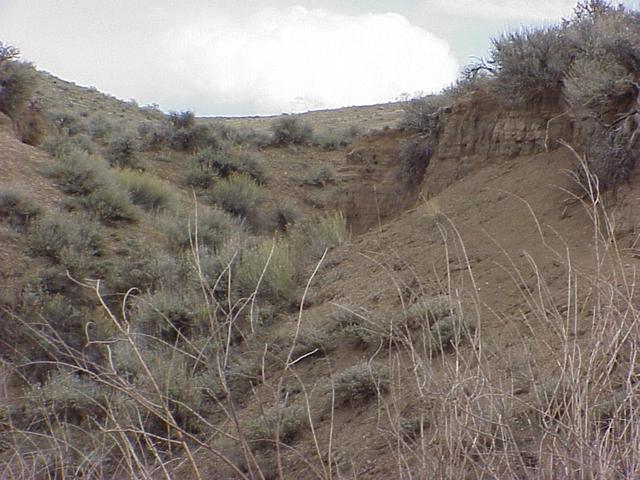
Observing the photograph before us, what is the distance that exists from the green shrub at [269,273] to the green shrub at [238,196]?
8700mm

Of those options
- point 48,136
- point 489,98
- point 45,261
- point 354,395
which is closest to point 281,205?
point 48,136

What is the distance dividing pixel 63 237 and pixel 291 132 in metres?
15.8

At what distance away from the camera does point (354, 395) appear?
6.56 m

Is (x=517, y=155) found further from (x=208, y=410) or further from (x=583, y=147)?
(x=208, y=410)

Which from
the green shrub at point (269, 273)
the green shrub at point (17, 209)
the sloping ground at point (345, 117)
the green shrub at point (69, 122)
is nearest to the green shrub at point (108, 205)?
the green shrub at point (17, 209)

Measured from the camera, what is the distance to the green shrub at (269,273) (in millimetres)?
10070

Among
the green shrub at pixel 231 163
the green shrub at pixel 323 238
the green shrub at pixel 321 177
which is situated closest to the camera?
the green shrub at pixel 323 238

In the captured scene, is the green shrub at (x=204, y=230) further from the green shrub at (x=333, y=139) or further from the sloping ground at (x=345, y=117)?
the sloping ground at (x=345, y=117)

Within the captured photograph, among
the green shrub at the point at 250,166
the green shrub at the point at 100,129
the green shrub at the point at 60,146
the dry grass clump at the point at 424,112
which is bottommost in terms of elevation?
the green shrub at the point at 250,166

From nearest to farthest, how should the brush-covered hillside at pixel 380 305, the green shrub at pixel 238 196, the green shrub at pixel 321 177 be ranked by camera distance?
1. the brush-covered hillside at pixel 380 305
2. the green shrub at pixel 238 196
3. the green shrub at pixel 321 177

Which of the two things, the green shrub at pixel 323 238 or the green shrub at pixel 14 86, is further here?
the green shrub at pixel 14 86

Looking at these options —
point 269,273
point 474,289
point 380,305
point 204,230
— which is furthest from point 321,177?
point 474,289

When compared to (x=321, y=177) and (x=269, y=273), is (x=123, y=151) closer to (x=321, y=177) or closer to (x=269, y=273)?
(x=321, y=177)

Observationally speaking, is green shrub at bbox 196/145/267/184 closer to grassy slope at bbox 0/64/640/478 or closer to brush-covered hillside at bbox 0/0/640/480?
Answer: brush-covered hillside at bbox 0/0/640/480
